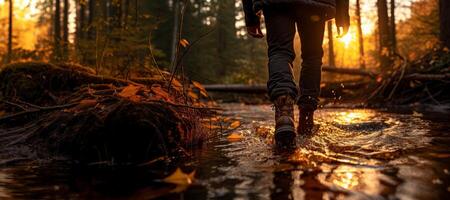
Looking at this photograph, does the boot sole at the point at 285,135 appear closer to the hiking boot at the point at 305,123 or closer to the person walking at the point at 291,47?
the person walking at the point at 291,47

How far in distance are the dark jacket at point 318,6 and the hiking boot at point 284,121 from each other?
68 cm

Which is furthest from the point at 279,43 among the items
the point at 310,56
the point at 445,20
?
the point at 445,20

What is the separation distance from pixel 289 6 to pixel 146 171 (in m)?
1.62

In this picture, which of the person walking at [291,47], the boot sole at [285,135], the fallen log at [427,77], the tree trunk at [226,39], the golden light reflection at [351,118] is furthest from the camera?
the tree trunk at [226,39]

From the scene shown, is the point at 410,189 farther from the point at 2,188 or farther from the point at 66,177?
the point at 2,188

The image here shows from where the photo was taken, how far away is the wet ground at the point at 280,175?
1.50 metres

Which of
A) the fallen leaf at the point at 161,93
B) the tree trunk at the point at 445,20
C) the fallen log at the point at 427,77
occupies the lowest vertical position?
the fallen leaf at the point at 161,93

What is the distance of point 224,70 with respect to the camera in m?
30.9

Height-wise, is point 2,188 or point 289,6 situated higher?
point 289,6

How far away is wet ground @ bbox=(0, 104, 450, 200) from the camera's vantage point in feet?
4.91

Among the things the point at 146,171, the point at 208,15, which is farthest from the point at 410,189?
the point at 208,15

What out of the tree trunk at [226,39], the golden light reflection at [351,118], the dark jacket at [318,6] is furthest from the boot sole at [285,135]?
the tree trunk at [226,39]

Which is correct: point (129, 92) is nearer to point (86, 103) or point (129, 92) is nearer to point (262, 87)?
point (86, 103)

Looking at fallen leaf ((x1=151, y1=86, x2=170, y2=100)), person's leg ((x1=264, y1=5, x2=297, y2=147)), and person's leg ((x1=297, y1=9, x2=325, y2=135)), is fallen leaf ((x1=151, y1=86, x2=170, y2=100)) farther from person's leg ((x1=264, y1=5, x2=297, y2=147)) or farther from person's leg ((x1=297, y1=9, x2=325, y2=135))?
person's leg ((x1=297, y1=9, x2=325, y2=135))
